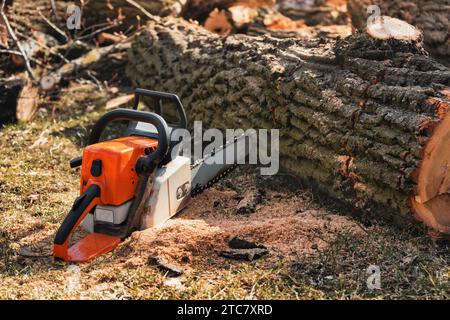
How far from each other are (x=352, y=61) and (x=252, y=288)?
1.87 metres

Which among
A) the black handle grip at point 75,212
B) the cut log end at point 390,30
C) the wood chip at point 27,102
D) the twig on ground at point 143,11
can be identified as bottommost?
the wood chip at point 27,102

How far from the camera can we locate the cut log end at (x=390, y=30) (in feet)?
13.8

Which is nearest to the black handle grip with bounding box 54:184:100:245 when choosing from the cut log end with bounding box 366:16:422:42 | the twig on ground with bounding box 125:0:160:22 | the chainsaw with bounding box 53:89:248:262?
the chainsaw with bounding box 53:89:248:262

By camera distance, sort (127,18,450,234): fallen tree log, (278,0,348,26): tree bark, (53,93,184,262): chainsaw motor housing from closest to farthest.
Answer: (53,93,184,262): chainsaw motor housing
(127,18,450,234): fallen tree log
(278,0,348,26): tree bark

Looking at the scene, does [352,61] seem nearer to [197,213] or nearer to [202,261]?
[197,213]

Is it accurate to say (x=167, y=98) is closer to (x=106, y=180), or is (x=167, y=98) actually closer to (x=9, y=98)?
(x=106, y=180)

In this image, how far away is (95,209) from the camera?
144 inches

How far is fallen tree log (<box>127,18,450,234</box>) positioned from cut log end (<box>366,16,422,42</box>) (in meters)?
0.03

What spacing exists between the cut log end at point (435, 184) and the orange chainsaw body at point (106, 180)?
164cm

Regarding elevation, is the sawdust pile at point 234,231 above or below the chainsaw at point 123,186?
below

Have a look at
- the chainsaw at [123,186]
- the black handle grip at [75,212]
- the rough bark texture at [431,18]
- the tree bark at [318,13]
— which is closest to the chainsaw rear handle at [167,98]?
the chainsaw at [123,186]

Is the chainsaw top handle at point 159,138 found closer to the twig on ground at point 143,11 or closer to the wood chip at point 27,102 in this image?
the wood chip at point 27,102

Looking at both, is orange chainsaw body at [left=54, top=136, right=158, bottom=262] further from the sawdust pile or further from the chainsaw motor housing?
the sawdust pile

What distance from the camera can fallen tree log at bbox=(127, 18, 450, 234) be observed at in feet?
11.7
